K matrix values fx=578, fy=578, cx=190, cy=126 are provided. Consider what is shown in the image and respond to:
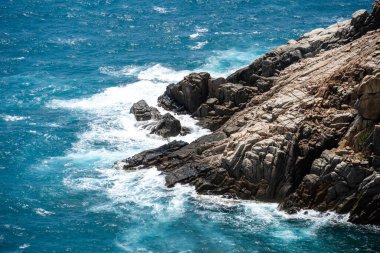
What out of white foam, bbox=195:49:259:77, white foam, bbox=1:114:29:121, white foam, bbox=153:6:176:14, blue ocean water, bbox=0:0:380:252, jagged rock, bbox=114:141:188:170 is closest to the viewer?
blue ocean water, bbox=0:0:380:252

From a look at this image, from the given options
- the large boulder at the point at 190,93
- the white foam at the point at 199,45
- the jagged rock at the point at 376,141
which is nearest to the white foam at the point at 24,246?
the large boulder at the point at 190,93

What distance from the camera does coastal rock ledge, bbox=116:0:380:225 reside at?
65.6 m

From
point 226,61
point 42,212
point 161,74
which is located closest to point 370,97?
point 42,212

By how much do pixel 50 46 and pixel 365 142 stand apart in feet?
296

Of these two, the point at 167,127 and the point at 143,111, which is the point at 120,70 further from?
the point at 167,127

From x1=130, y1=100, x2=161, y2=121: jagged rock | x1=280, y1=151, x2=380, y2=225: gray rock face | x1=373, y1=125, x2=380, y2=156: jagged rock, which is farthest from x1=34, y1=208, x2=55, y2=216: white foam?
x1=373, y1=125, x2=380, y2=156: jagged rock

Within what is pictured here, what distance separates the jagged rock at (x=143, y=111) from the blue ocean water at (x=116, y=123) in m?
1.52

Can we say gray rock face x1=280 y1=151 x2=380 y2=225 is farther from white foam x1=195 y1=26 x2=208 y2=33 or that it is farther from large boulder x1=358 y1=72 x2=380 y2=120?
white foam x1=195 y1=26 x2=208 y2=33

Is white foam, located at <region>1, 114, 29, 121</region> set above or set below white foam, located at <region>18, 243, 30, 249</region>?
above

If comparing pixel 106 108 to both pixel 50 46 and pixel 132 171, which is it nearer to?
pixel 132 171

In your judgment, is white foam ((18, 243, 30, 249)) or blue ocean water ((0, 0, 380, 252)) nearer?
white foam ((18, 243, 30, 249))

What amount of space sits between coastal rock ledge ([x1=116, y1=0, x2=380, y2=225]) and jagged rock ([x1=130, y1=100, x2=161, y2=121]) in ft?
35.7

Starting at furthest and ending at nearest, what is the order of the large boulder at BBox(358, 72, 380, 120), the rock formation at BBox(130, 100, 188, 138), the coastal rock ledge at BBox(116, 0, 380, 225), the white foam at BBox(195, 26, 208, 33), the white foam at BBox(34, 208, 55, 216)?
the white foam at BBox(195, 26, 208, 33), the rock formation at BBox(130, 100, 188, 138), the white foam at BBox(34, 208, 55, 216), the coastal rock ledge at BBox(116, 0, 380, 225), the large boulder at BBox(358, 72, 380, 120)

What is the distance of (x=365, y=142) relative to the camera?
65875 millimetres
